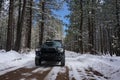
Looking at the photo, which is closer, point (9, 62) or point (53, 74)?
point (53, 74)

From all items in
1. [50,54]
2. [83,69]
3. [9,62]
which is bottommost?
[83,69]

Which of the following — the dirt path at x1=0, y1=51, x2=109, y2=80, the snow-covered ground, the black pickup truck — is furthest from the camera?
the black pickup truck

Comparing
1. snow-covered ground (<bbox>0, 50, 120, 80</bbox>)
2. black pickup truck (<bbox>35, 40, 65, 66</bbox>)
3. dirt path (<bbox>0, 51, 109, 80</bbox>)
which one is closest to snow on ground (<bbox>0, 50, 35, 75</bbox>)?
snow-covered ground (<bbox>0, 50, 120, 80</bbox>)

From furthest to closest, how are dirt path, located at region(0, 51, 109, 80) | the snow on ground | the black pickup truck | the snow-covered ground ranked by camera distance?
the black pickup truck < the snow on ground < the snow-covered ground < dirt path, located at region(0, 51, 109, 80)

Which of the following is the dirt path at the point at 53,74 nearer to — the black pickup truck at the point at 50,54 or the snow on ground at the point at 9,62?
the snow on ground at the point at 9,62

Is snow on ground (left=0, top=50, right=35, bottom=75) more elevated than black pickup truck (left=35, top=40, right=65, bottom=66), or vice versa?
black pickup truck (left=35, top=40, right=65, bottom=66)

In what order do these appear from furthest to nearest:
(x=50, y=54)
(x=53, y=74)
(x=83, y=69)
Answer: (x=50, y=54) → (x=83, y=69) → (x=53, y=74)

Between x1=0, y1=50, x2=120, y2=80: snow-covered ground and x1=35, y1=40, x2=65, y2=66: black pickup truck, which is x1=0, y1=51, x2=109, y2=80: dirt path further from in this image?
x1=35, y1=40, x2=65, y2=66: black pickup truck

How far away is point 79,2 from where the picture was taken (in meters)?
42.0

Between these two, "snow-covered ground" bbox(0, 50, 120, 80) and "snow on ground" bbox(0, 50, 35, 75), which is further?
"snow on ground" bbox(0, 50, 35, 75)

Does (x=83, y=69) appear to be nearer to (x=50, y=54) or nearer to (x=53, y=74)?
(x=53, y=74)

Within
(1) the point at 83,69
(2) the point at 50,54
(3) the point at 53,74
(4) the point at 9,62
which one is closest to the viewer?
(3) the point at 53,74

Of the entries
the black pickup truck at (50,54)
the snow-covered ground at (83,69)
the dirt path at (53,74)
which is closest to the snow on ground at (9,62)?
the snow-covered ground at (83,69)

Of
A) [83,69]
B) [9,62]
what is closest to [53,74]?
[83,69]
